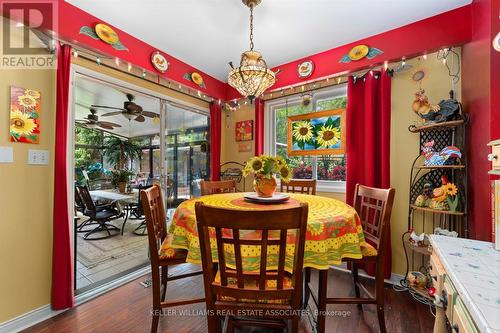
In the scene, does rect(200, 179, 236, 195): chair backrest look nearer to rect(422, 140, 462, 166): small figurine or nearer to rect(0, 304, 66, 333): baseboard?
rect(0, 304, 66, 333): baseboard

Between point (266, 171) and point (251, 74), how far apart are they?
0.83 meters

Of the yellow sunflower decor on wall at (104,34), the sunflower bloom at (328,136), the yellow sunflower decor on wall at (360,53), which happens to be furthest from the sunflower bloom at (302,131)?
the yellow sunflower decor on wall at (104,34)

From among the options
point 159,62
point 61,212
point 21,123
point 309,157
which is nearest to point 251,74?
point 159,62

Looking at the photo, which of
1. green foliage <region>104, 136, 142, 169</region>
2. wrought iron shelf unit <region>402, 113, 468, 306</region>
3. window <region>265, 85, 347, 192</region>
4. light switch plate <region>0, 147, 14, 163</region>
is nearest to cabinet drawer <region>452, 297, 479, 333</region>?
wrought iron shelf unit <region>402, 113, 468, 306</region>

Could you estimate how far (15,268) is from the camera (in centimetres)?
162

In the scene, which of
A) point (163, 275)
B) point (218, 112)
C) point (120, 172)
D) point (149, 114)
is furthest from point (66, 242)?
point (218, 112)

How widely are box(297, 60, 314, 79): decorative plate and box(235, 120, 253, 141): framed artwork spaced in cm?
104

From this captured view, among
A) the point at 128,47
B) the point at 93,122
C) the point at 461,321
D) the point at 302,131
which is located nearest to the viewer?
the point at 461,321

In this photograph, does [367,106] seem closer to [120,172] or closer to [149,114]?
[149,114]

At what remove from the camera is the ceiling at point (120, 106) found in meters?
2.24

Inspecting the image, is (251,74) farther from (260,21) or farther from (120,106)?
(120,106)

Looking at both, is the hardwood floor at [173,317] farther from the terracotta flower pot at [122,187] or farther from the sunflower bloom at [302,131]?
the sunflower bloom at [302,131]

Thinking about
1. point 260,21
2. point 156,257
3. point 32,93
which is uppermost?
point 260,21

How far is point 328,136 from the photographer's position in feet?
9.12
